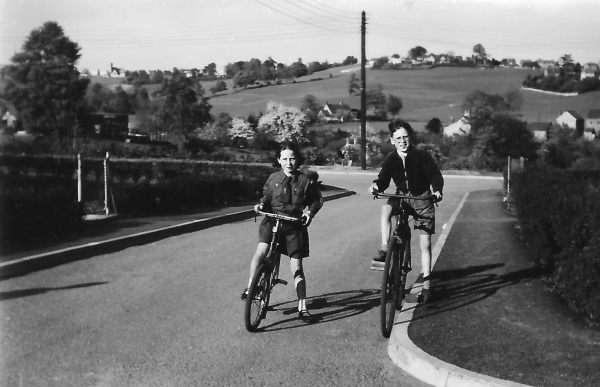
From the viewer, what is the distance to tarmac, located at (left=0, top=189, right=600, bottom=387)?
4.63 metres

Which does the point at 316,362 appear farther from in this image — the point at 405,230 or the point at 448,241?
the point at 448,241

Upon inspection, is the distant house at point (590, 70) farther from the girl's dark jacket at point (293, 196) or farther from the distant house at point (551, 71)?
the girl's dark jacket at point (293, 196)

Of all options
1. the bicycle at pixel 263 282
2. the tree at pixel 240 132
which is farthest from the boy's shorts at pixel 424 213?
the tree at pixel 240 132

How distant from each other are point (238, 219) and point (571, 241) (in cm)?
893

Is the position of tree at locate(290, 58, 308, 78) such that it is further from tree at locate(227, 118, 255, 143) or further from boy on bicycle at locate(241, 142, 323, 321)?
boy on bicycle at locate(241, 142, 323, 321)

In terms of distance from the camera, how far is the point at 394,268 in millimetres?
5930

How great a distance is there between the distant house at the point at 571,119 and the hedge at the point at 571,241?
92.5 metres

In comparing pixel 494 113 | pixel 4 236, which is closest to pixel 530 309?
pixel 4 236

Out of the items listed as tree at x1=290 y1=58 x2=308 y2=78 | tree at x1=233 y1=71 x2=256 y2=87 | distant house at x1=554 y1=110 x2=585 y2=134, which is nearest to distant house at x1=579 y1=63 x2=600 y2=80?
distant house at x1=554 y1=110 x2=585 y2=134

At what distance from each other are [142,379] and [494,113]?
187ft

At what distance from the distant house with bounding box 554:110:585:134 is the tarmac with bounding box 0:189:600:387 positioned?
8553cm

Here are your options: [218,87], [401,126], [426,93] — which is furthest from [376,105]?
[401,126]

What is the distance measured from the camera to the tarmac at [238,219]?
15.2 ft

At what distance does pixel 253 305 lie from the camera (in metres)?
5.67
